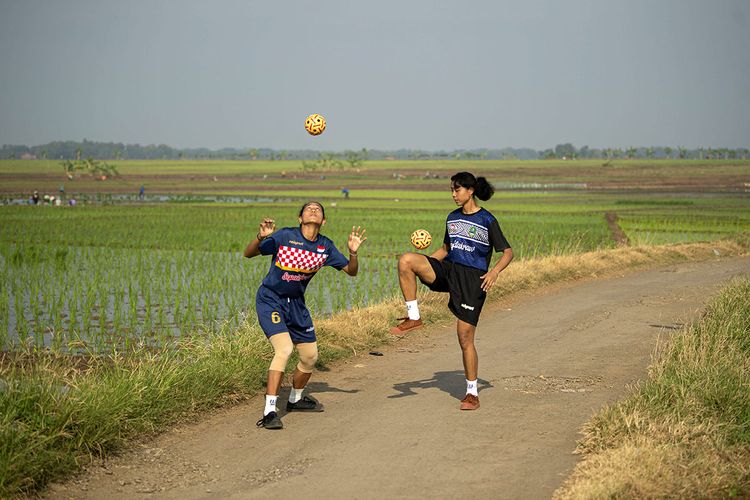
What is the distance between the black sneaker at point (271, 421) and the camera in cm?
655

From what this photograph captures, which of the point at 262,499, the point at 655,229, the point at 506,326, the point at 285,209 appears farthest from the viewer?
the point at 285,209

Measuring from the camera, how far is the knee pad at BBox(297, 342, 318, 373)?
22.8 feet

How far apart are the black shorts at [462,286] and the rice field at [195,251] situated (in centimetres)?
277

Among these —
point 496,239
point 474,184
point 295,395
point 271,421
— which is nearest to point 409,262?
point 496,239

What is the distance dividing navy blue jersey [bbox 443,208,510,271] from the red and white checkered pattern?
1.13 m

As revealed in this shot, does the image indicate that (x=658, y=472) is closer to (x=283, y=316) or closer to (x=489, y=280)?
(x=489, y=280)

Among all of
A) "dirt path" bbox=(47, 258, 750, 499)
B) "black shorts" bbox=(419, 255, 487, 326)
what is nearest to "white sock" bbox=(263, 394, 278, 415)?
"dirt path" bbox=(47, 258, 750, 499)

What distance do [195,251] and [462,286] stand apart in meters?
17.8

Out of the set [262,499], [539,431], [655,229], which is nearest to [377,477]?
[262,499]

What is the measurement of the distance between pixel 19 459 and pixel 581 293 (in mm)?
10422

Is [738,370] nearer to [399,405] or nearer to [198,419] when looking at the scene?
[399,405]

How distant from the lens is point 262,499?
202 inches

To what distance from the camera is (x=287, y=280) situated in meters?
6.79

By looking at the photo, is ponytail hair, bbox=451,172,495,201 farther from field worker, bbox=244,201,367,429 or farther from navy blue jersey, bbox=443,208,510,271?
field worker, bbox=244,201,367,429
